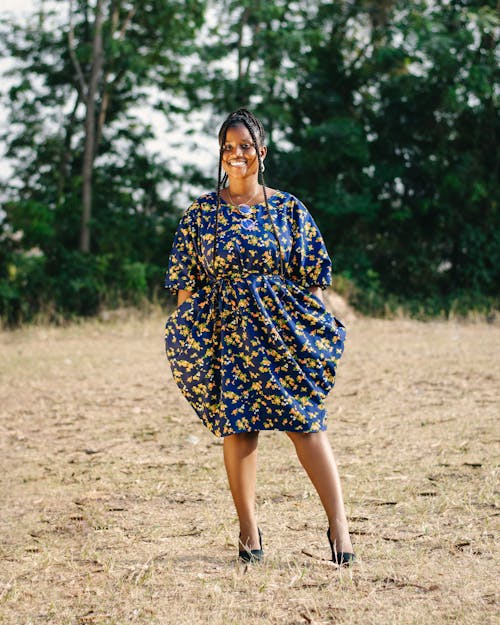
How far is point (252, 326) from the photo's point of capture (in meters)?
3.30

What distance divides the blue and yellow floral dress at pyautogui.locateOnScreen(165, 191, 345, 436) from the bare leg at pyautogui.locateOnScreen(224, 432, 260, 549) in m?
0.10

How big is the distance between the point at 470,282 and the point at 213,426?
12742mm

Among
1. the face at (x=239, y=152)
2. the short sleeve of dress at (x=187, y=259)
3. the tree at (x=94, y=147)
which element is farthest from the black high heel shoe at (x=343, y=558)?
the tree at (x=94, y=147)

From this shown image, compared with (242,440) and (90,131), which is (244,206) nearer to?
(242,440)

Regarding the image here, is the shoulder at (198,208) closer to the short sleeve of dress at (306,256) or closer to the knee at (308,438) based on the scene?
the short sleeve of dress at (306,256)

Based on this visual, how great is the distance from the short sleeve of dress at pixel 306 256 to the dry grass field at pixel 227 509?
112 centimetres

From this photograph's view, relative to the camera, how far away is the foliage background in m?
14.6

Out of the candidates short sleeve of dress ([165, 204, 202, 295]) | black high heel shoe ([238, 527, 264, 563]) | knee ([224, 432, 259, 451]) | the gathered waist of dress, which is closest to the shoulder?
short sleeve of dress ([165, 204, 202, 295])

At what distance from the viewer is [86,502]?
4.62 meters

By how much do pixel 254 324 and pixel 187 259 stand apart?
0.41m

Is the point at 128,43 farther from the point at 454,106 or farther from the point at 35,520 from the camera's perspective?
the point at 35,520

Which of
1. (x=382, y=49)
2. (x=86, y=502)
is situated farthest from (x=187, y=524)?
(x=382, y=49)

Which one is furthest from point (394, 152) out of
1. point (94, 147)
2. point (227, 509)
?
point (227, 509)

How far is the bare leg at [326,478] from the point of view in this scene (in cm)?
333
